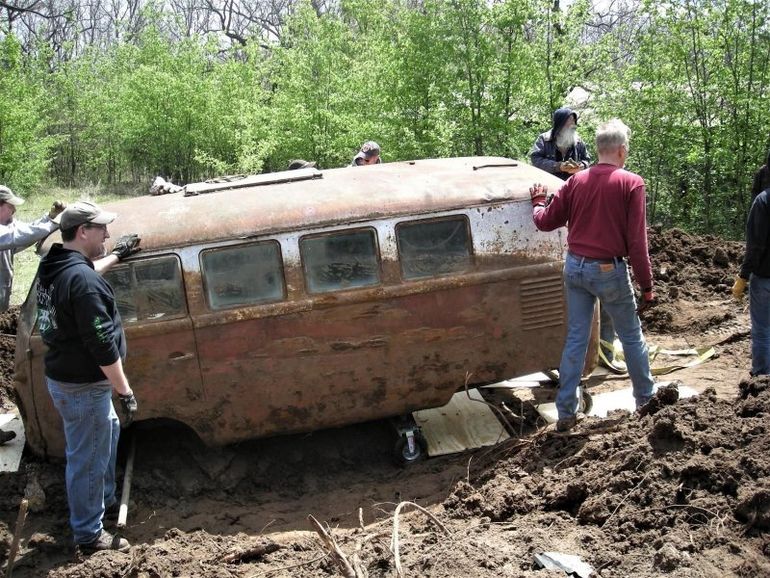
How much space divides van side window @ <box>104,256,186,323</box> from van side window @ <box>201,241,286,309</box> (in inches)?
9.0

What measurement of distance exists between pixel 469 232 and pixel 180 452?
3015 millimetres

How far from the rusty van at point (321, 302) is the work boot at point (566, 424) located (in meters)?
0.70

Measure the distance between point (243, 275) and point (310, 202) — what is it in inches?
30.5

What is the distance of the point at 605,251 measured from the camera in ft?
17.8

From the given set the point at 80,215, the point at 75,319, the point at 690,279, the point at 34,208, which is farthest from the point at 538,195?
the point at 34,208

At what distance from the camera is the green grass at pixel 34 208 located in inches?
495

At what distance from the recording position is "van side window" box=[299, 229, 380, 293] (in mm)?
5883

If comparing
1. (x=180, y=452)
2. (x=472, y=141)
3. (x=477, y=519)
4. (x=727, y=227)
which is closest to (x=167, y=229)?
(x=180, y=452)

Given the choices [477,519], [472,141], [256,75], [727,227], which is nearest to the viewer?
[477,519]

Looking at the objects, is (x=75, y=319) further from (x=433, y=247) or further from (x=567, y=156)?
(x=567, y=156)

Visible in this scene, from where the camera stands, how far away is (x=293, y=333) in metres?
5.88

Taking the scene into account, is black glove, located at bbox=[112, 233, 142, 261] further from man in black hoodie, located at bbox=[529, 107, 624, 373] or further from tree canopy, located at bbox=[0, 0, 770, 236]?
tree canopy, located at bbox=[0, 0, 770, 236]

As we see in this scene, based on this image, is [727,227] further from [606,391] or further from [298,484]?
[298,484]

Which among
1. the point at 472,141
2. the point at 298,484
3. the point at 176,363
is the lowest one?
the point at 298,484
